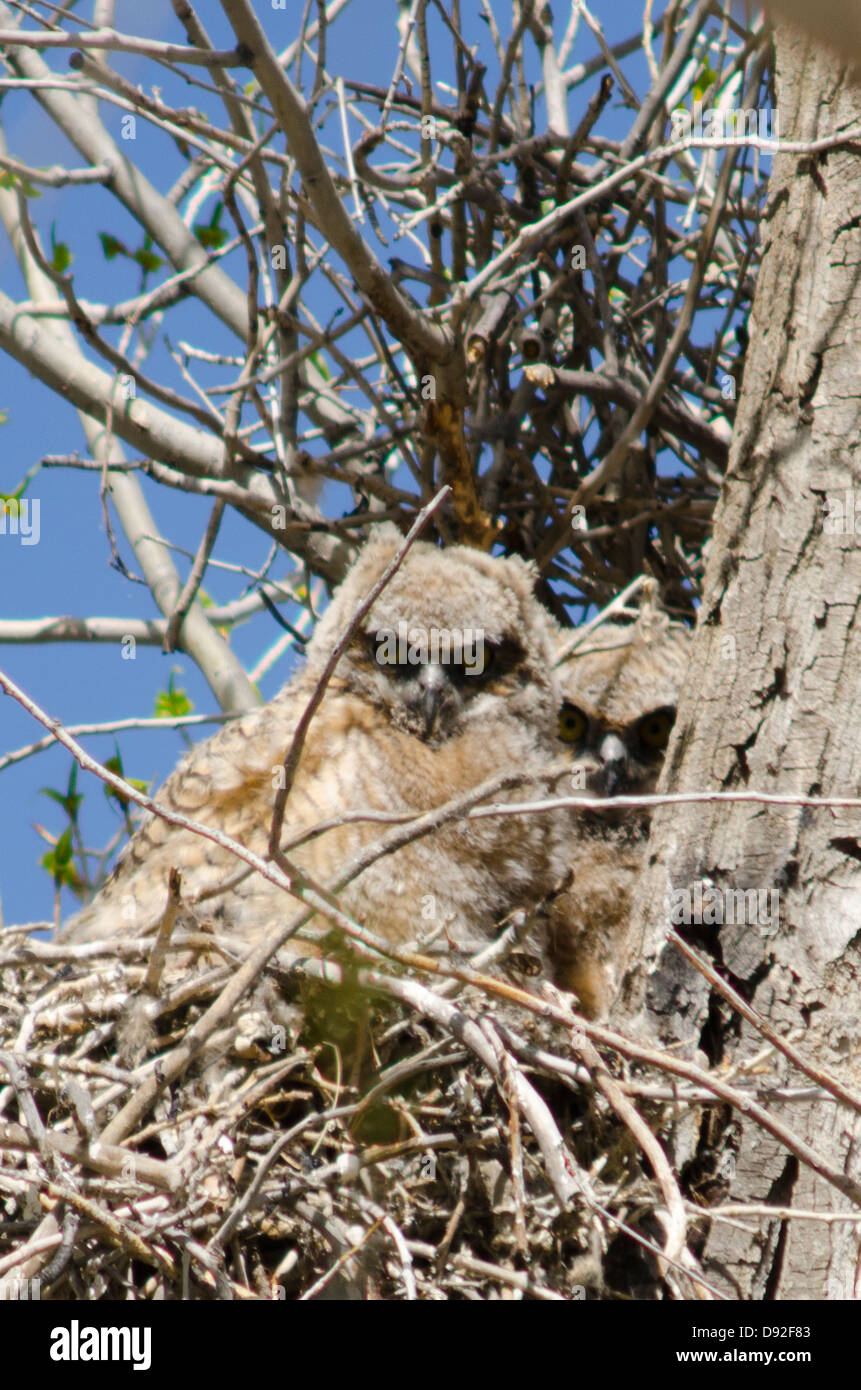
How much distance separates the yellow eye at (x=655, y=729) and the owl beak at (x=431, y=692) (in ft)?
2.72

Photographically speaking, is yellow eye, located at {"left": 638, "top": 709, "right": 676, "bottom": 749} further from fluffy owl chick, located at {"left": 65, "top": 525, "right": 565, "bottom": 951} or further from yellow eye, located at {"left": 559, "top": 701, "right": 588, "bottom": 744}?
fluffy owl chick, located at {"left": 65, "top": 525, "right": 565, "bottom": 951}

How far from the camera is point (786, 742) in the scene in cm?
260

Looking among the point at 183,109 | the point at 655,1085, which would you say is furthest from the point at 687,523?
the point at 655,1085

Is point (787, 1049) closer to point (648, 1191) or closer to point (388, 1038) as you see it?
point (648, 1191)

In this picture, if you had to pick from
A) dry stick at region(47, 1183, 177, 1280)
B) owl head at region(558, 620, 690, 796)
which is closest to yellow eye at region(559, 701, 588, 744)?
owl head at region(558, 620, 690, 796)

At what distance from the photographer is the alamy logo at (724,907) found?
8.25 ft

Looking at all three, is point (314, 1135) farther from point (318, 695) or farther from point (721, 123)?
point (721, 123)

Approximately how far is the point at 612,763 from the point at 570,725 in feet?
0.88

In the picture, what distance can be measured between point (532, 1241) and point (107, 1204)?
784mm

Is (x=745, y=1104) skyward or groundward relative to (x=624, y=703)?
groundward

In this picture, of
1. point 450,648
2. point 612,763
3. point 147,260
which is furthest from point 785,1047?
point 147,260
